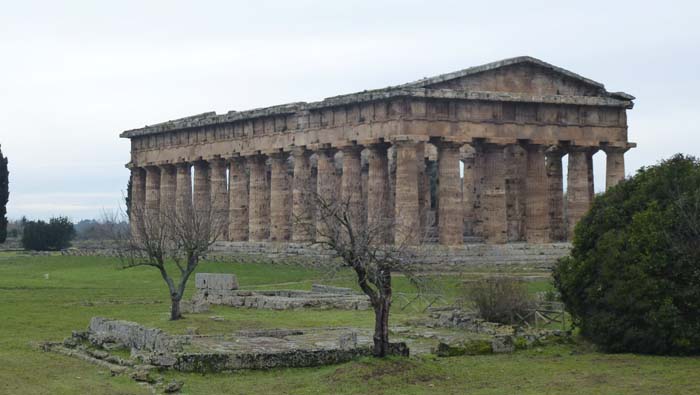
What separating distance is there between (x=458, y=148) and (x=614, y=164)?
973 cm

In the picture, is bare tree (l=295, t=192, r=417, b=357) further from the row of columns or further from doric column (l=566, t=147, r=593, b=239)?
doric column (l=566, t=147, r=593, b=239)

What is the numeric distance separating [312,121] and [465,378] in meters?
43.6

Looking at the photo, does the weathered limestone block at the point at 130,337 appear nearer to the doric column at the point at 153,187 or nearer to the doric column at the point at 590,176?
the doric column at the point at 590,176

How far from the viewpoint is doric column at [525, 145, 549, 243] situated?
62.2 m

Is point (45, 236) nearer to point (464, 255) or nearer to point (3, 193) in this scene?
point (3, 193)

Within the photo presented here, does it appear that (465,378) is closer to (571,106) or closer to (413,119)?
(413,119)

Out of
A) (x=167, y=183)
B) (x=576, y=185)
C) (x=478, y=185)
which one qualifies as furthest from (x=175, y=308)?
(x=167, y=183)

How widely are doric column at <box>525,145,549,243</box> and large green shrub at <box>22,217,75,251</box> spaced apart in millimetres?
43462

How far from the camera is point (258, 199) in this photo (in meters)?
71.8

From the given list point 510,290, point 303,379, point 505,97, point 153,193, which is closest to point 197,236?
point 510,290

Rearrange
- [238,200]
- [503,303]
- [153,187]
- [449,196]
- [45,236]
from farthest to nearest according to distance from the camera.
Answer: [45,236] → [153,187] → [238,200] → [449,196] → [503,303]

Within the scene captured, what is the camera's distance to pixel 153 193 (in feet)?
279

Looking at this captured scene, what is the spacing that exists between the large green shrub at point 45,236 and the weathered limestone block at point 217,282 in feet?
151

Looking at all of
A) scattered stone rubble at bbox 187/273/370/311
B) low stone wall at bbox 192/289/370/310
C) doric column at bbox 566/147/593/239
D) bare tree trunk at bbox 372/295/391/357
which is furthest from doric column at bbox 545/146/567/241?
bare tree trunk at bbox 372/295/391/357
